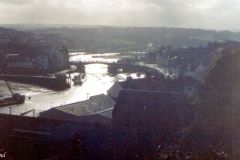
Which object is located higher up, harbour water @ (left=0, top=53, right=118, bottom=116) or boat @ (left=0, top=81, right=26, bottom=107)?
boat @ (left=0, top=81, right=26, bottom=107)

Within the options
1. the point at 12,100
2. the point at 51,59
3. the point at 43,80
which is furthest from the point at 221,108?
the point at 51,59

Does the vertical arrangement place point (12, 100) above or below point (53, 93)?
above

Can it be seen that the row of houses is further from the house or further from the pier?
the pier

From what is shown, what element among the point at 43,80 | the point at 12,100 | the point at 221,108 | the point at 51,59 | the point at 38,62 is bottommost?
the point at 43,80

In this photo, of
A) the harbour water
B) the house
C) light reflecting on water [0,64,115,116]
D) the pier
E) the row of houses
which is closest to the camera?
the harbour water

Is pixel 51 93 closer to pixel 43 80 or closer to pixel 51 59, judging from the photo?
pixel 43 80

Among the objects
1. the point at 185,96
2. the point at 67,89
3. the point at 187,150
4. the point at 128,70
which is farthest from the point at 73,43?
the point at 187,150

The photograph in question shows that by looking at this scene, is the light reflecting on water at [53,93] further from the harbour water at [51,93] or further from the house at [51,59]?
the house at [51,59]

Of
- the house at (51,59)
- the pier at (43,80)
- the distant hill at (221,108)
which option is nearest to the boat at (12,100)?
the pier at (43,80)

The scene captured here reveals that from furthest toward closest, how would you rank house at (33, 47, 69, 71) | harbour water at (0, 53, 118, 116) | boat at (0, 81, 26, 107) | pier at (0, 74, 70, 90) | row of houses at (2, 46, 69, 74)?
house at (33, 47, 69, 71) → row of houses at (2, 46, 69, 74) → pier at (0, 74, 70, 90) → boat at (0, 81, 26, 107) → harbour water at (0, 53, 118, 116)

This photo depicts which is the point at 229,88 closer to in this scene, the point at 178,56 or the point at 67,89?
the point at 67,89

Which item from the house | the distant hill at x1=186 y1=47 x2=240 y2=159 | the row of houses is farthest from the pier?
the distant hill at x1=186 y1=47 x2=240 y2=159
